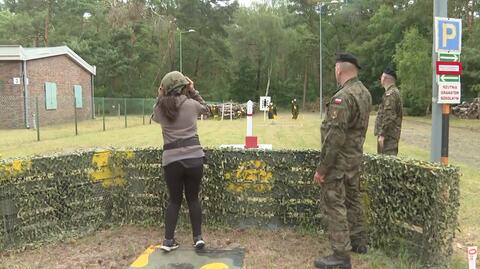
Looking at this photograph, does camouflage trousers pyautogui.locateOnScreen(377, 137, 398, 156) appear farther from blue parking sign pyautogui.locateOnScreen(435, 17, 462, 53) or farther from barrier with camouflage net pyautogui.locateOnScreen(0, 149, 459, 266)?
barrier with camouflage net pyautogui.locateOnScreen(0, 149, 459, 266)

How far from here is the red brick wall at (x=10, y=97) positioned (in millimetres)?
23312

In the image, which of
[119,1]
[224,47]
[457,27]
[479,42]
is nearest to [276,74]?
[224,47]

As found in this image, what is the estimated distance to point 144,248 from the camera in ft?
16.0

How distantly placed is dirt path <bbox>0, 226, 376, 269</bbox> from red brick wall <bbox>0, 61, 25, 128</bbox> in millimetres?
20075

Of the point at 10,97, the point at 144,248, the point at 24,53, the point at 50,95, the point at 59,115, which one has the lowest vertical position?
the point at 144,248

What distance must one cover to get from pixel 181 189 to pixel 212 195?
75 cm

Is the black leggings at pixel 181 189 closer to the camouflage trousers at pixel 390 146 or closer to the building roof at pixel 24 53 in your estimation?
the camouflage trousers at pixel 390 146

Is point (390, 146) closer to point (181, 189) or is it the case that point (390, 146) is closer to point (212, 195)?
point (212, 195)

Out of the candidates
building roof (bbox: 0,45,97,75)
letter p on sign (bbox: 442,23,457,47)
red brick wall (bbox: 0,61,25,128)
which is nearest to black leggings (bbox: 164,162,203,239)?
letter p on sign (bbox: 442,23,457,47)

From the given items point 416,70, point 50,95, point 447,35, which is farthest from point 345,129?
point 416,70

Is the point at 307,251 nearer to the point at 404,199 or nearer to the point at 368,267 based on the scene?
the point at 368,267

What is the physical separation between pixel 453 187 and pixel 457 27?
1.99m

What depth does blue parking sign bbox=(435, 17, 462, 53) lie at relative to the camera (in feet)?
16.9

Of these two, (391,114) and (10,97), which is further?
(10,97)
